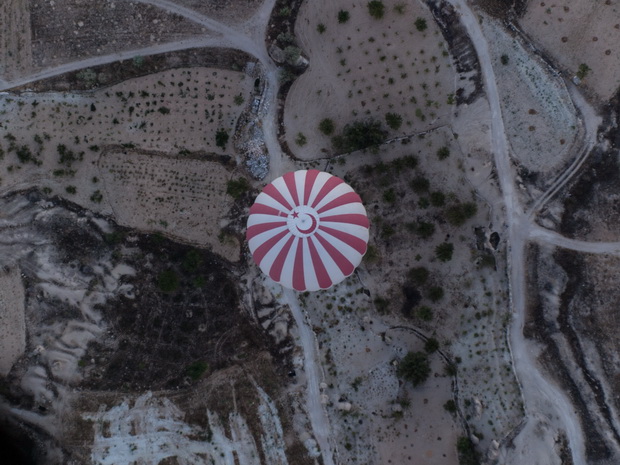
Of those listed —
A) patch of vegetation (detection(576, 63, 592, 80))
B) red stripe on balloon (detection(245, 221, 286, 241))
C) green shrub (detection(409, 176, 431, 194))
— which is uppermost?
patch of vegetation (detection(576, 63, 592, 80))

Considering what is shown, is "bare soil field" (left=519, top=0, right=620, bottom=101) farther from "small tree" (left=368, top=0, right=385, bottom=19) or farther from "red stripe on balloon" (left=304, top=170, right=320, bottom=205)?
"red stripe on balloon" (left=304, top=170, right=320, bottom=205)

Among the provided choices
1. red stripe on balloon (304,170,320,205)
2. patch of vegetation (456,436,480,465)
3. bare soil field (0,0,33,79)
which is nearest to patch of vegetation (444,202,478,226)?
red stripe on balloon (304,170,320,205)

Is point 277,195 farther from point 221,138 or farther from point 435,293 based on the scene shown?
point 435,293

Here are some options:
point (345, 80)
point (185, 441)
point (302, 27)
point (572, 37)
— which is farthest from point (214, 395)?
point (572, 37)

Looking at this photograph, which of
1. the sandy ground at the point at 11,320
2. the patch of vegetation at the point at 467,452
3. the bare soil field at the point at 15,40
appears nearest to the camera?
the patch of vegetation at the point at 467,452

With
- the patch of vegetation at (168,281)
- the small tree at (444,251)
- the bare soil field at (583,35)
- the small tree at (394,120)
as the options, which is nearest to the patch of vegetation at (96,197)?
the patch of vegetation at (168,281)

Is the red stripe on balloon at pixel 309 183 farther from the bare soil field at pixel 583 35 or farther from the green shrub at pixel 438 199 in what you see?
the bare soil field at pixel 583 35

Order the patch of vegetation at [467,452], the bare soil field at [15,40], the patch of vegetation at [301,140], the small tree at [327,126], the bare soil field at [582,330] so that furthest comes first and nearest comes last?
the bare soil field at [15,40]
the patch of vegetation at [301,140]
the small tree at [327,126]
the patch of vegetation at [467,452]
the bare soil field at [582,330]
